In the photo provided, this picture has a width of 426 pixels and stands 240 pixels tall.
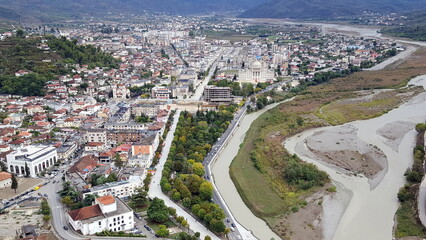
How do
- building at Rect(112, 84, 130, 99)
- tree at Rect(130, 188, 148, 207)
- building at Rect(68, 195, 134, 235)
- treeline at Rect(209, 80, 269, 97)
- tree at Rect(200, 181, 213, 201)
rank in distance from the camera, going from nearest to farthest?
1. building at Rect(68, 195, 134, 235)
2. tree at Rect(130, 188, 148, 207)
3. tree at Rect(200, 181, 213, 201)
4. building at Rect(112, 84, 130, 99)
5. treeline at Rect(209, 80, 269, 97)

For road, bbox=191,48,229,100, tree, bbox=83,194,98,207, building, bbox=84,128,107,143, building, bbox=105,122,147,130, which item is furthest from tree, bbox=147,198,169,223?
road, bbox=191,48,229,100

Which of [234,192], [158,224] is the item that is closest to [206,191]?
[234,192]

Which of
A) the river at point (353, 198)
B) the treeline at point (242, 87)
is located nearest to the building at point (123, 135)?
the river at point (353, 198)

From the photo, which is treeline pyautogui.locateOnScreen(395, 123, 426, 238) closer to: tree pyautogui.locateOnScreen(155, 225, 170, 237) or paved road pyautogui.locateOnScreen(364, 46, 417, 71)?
tree pyautogui.locateOnScreen(155, 225, 170, 237)

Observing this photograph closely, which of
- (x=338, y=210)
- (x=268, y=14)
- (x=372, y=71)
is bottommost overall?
(x=338, y=210)

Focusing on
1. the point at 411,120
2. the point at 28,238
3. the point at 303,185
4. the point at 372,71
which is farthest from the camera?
the point at 372,71

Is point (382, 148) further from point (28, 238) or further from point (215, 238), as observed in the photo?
point (28, 238)

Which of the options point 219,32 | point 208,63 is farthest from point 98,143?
point 219,32

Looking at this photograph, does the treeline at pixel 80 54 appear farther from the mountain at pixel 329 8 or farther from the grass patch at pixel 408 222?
the mountain at pixel 329 8
